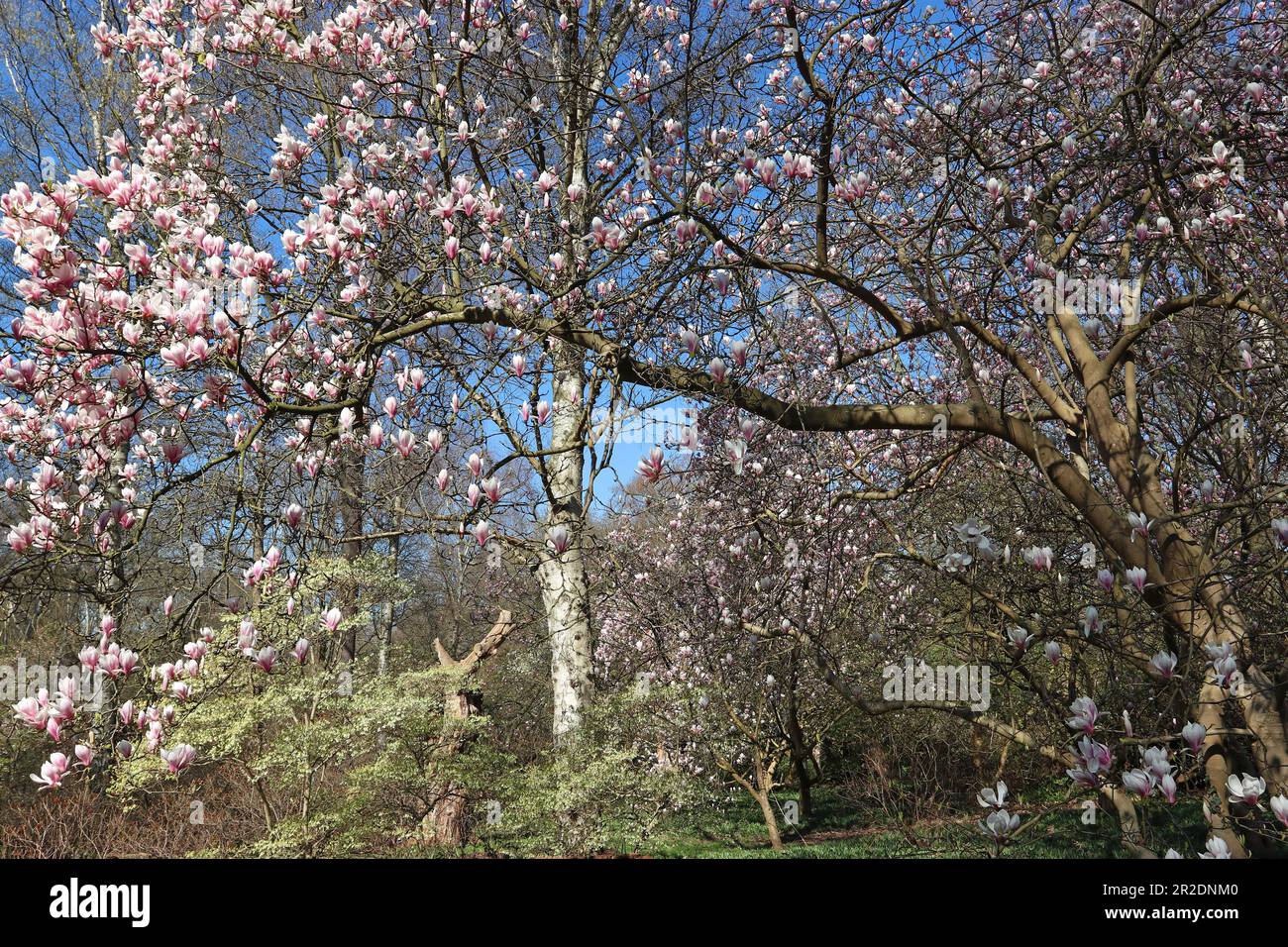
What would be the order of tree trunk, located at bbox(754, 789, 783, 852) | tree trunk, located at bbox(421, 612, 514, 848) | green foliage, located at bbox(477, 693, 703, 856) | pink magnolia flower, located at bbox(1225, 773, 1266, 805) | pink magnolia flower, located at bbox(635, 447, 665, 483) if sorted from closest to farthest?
pink magnolia flower, located at bbox(1225, 773, 1266, 805), pink magnolia flower, located at bbox(635, 447, 665, 483), green foliage, located at bbox(477, 693, 703, 856), tree trunk, located at bbox(421, 612, 514, 848), tree trunk, located at bbox(754, 789, 783, 852)

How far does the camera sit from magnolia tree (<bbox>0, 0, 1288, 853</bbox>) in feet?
10.4

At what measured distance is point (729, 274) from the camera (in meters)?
4.21

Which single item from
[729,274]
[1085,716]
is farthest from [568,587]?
[1085,716]

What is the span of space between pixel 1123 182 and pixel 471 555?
4.37 m

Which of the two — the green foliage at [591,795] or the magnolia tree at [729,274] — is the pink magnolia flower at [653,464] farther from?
the green foliage at [591,795]

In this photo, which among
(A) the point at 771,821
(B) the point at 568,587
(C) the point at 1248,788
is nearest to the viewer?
(C) the point at 1248,788

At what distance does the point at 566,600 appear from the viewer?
7.28m

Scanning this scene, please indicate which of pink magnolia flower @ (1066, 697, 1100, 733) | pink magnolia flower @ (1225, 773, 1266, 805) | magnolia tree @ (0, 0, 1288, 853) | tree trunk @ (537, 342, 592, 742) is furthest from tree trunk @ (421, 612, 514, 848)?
pink magnolia flower @ (1225, 773, 1266, 805)

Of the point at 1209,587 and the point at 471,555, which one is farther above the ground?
the point at 471,555

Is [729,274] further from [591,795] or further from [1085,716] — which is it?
[591,795]

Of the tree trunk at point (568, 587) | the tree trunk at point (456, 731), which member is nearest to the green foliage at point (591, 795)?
the tree trunk at point (568, 587)

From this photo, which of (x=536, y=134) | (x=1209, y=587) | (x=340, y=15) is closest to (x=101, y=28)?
(x=340, y=15)

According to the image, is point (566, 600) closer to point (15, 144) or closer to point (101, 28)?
point (101, 28)

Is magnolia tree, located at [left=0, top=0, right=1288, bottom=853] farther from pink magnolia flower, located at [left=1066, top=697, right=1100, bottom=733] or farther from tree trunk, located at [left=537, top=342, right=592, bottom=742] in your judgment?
tree trunk, located at [left=537, top=342, right=592, bottom=742]
